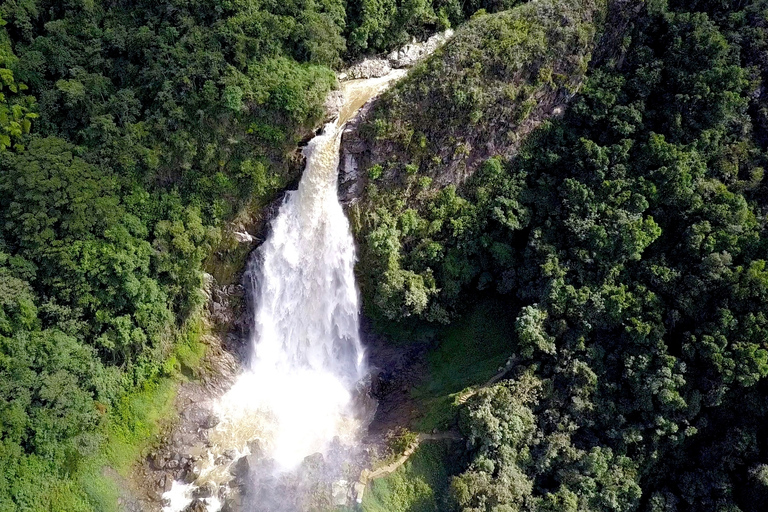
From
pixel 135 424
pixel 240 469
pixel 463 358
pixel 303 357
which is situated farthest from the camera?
pixel 303 357

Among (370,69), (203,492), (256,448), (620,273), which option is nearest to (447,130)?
(370,69)

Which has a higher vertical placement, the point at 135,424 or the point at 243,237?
the point at 243,237

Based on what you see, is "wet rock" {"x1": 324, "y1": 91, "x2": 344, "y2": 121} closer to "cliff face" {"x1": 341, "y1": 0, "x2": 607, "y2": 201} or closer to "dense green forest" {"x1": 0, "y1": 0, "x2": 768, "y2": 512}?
"dense green forest" {"x1": 0, "y1": 0, "x2": 768, "y2": 512}

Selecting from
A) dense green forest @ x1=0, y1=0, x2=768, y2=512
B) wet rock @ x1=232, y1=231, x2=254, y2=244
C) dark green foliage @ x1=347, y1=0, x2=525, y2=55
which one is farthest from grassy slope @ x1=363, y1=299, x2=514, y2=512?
dark green foliage @ x1=347, y1=0, x2=525, y2=55

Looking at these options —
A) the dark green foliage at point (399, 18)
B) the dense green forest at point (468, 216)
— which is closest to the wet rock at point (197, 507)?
the dense green forest at point (468, 216)

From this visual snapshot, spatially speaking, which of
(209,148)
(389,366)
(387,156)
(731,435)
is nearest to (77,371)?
(209,148)

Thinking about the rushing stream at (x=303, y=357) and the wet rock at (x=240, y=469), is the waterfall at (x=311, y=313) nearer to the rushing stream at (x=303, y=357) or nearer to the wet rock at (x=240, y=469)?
the rushing stream at (x=303, y=357)

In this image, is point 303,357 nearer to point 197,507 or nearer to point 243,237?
point 243,237

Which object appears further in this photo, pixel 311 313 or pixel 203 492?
pixel 311 313
